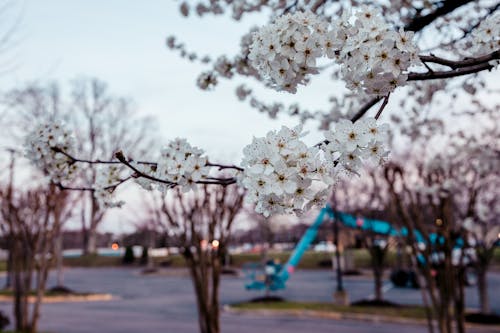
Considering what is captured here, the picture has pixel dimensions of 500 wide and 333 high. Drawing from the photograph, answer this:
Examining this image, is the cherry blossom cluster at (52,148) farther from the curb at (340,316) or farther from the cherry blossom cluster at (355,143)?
the curb at (340,316)

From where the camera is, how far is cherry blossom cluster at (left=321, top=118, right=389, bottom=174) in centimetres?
191

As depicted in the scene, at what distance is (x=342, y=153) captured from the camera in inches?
77.0

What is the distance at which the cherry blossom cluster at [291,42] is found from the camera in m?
2.03

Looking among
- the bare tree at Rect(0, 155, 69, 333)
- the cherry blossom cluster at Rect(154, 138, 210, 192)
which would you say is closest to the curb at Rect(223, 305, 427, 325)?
the bare tree at Rect(0, 155, 69, 333)

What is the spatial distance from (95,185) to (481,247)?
13.7m

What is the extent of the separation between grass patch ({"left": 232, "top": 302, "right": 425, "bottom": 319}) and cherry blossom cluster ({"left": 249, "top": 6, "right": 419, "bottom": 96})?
1235 centimetres

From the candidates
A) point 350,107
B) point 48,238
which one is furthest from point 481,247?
point 48,238

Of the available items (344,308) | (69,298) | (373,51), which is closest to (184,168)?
(373,51)

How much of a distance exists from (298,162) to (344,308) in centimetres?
1415

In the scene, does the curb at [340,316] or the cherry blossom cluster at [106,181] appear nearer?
the cherry blossom cluster at [106,181]

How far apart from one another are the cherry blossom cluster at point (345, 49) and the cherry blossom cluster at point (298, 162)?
8.7 inches

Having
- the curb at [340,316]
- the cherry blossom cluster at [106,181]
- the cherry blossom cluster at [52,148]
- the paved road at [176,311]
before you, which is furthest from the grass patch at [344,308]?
the cherry blossom cluster at [52,148]

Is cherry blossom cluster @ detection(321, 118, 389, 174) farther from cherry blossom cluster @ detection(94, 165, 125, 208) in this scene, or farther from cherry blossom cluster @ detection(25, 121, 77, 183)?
cherry blossom cluster @ detection(25, 121, 77, 183)

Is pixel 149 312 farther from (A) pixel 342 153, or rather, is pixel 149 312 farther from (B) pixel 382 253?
(A) pixel 342 153
